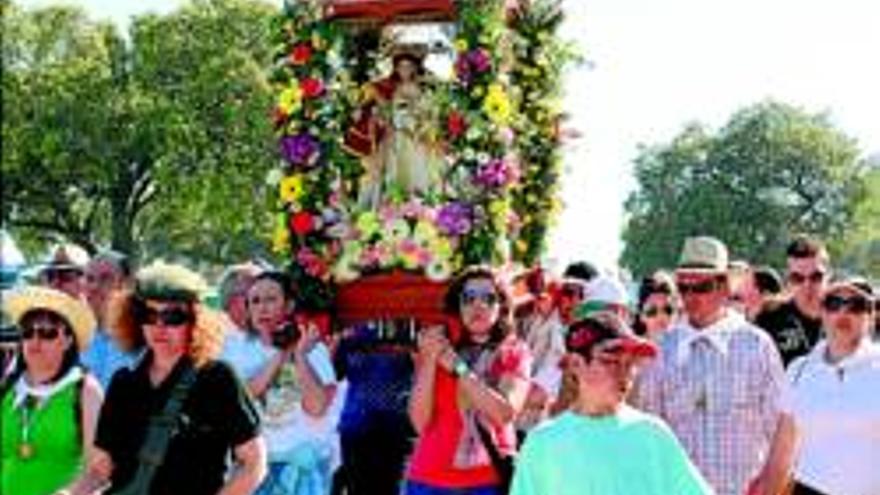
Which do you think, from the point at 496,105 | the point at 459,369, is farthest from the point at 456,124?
the point at 459,369

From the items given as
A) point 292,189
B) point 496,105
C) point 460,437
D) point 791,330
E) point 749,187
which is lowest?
point 460,437

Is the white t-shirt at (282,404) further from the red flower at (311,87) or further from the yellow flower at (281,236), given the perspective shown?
the red flower at (311,87)

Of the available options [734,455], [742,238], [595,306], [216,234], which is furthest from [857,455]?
[742,238]

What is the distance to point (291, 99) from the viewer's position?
30.5 ft

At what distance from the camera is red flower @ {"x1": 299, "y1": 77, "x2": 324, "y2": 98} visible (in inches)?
365

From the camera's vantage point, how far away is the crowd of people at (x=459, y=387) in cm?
500

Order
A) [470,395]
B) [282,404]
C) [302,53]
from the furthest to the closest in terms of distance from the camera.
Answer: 1. [302,53]
2. [282,404]
3. [470,395]

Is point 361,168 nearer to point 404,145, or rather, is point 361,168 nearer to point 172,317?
point 404,145

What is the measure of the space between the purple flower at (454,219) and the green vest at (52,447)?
277 centimetres

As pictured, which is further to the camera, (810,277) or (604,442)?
(810,277)

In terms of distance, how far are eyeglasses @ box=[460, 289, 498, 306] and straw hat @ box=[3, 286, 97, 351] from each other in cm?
175

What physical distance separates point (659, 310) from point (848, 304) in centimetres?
134

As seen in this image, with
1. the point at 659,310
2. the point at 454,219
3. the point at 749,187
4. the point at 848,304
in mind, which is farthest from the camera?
the point at 749,187

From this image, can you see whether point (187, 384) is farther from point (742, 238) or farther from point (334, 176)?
point (742, 238)
